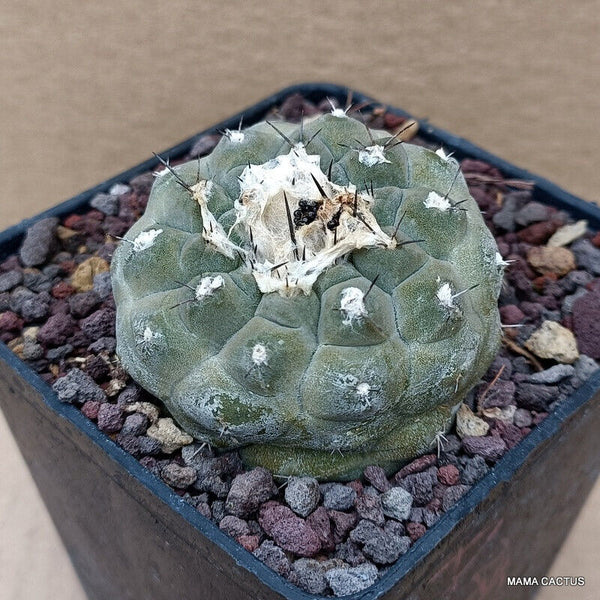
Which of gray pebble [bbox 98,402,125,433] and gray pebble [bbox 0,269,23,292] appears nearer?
gray pebble [bbox 98,402,125,433]

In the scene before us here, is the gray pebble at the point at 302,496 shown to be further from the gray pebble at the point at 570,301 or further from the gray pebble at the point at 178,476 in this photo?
the gray pebble at the point at 570,301

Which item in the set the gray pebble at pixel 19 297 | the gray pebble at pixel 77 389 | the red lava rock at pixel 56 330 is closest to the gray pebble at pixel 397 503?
the gray pebble at pixel 77 389

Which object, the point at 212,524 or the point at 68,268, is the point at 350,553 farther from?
the point at 68,268

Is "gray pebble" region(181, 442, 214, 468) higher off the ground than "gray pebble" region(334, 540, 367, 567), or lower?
higher

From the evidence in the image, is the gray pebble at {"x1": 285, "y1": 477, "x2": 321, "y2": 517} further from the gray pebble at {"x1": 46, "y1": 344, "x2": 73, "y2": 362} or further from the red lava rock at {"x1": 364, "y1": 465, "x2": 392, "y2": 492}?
the gray pebble at {"x1": 46, "y1": 344, "x2": 73, "y2": 362}

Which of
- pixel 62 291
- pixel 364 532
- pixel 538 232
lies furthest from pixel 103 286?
pixel 538 232

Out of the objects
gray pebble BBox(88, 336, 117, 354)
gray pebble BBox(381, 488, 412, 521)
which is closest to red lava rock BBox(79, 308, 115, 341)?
gray pebble BBox(88, 336, 117, 354)

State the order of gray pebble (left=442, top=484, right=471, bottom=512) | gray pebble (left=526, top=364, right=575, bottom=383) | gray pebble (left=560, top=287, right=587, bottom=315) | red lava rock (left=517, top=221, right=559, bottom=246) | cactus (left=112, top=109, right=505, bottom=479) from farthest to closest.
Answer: red lava rock (left=517, top=221, right=559, bottom=246), gray pebble (left=560, top=287, right=587, bottom=315), gray pebble (left=526, top=364, right=575, bottom=383), gray pebble (left=442, top=484, right=471, bottom=512), cactus (left=112, top=109, right=505, bottom=479)
